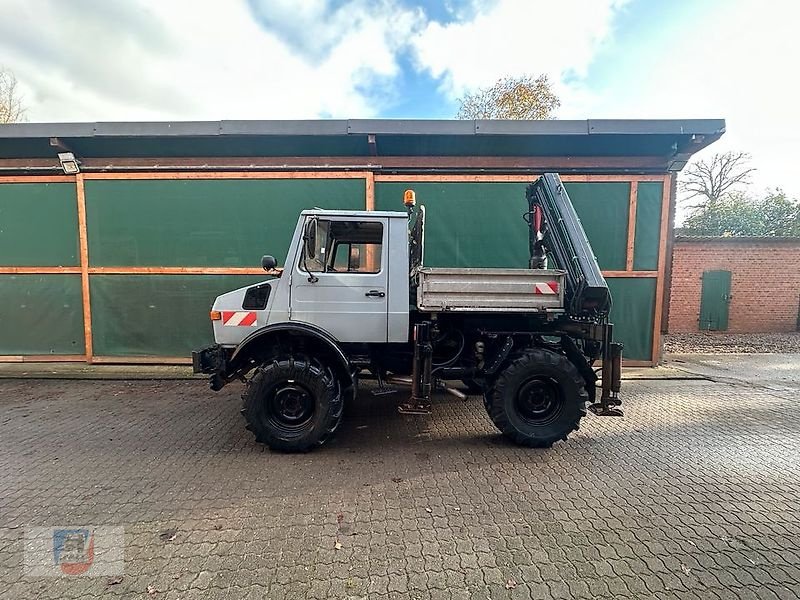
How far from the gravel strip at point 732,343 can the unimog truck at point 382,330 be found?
6613 millimetres

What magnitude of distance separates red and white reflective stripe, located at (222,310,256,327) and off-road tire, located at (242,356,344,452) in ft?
1.61

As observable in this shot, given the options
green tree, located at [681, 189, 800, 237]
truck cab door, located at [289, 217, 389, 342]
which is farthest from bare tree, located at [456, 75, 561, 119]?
truck cab door, located at [289, 217, 389, 342]

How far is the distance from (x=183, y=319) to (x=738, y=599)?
7.36m

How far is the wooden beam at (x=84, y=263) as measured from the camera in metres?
6.57

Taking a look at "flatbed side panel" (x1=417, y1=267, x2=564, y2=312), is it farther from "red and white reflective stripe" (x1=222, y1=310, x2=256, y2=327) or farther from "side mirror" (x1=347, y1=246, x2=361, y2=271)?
"red and white reflective stripe" (x1=222, y1=310, x2=256, y2=327)

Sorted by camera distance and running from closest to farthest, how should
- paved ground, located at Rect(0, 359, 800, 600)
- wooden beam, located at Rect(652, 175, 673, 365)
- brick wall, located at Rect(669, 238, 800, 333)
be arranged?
paved ground, located at Rect(0, 359, 800, 600), wooden beam, located at Rect(652, 175, 673, 365), brick wall, located at Rect(669, 238, 800, 333)

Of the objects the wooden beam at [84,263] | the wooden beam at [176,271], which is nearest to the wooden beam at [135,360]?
the wooden beam at [84,263]

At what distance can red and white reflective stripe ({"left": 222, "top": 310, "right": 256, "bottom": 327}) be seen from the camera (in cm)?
363

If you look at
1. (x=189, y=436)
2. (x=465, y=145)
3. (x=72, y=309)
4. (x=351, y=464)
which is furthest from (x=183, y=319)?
(x=465, y=145)

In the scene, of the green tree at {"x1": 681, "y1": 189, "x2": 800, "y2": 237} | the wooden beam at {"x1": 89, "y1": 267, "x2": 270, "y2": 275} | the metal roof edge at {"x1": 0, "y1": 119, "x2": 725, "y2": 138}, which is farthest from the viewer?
the green tree at {"x1": 681, "y1": 189, "x2": 800, "y2": 237}

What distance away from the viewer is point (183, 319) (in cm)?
660

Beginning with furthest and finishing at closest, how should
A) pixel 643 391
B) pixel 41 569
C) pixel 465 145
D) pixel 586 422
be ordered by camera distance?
pixel 465 145 < pixel 643 391 < pixel 586 422 < pixel 41 569

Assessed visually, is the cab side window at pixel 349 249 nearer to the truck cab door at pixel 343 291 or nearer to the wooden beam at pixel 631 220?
the truck cab door at pixel 343 291

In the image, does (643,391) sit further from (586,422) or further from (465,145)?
(465,145)
